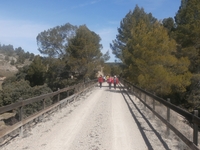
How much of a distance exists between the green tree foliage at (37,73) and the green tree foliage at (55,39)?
281 inches

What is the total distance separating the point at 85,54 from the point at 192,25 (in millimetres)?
20971

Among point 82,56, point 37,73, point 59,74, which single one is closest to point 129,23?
point 82,56

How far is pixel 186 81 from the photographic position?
26.6 meters

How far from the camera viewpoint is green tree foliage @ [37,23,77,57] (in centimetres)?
5734

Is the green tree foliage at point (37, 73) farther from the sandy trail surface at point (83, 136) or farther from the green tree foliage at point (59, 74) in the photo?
the sandy trail surface at point (83, 136)

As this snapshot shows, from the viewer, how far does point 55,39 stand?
57.4 meters

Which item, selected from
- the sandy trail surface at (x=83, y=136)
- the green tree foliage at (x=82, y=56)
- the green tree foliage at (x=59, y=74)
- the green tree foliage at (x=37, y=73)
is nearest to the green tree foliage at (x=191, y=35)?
the green tree foliage at (x=82, y=56)

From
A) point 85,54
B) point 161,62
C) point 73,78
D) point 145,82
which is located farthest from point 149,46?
point 73,78

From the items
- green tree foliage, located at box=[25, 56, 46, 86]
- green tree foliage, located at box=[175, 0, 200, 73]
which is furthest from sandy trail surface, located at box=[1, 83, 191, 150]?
green tree foliage, located at box=[25, 56, 46, 86]

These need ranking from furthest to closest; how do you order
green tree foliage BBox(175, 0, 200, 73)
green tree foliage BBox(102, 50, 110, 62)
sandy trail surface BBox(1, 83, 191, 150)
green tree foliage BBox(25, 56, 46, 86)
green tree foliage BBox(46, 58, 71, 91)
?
green tree foliage BBox(25, 56, 46, 86)
green tree foliage BBox(102, 50, 110, 62)
green tree foliage BBox(46, 58, 71, 91)
green tree foliage BBox(175, 0, 200, 73)
sandy trail surface BBox(1, 83, 191, 150)

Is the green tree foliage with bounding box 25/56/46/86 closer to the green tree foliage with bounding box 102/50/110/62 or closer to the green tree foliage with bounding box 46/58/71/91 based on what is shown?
the green tree foliage with bounding box 46/58/71/91

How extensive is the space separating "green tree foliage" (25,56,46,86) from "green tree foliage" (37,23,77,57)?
713 cm

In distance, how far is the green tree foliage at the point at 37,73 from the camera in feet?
212

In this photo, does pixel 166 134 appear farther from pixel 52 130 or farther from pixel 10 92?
pixel 10 92
